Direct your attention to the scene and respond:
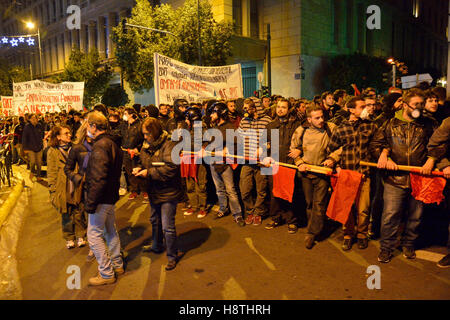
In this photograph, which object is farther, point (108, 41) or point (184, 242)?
point (108, 41)

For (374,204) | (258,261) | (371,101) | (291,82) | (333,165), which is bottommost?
(258,261)

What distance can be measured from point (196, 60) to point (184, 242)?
17601mm

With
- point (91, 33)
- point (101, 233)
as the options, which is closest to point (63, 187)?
point (101, 233)

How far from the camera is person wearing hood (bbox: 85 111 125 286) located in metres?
3.95

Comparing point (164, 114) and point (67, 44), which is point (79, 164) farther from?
point (67, 44)

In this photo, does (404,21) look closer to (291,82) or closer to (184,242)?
(291,82)

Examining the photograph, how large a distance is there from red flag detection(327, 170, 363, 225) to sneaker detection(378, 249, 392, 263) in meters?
0.58

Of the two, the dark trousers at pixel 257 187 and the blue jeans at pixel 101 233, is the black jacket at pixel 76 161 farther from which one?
the dark trousers at pixel 257 187

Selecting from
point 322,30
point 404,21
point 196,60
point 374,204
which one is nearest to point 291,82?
point 322,30

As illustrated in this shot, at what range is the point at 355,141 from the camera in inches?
191

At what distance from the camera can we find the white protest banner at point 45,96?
14.3 metres

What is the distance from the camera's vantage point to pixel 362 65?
90.3ft

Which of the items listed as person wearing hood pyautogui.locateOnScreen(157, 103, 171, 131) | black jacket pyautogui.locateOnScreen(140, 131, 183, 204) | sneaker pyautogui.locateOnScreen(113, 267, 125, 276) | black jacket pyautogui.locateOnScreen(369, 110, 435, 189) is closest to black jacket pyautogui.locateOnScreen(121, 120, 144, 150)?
person wearing hood pyautogui.locateOnScreen(157, 103, 171, 131)

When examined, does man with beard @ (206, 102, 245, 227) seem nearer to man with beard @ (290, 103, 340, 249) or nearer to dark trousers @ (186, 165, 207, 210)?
dark trousers @ (186, 165, 207, 210)
